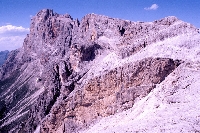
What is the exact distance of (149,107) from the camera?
3052cm

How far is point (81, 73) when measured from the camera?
60.5 m

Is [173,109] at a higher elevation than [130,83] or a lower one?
lower

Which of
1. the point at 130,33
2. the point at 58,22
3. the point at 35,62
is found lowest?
the point at 35,62

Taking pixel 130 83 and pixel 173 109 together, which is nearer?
pixel 173 109

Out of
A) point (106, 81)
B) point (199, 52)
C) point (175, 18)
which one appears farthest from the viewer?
point (175, 18)

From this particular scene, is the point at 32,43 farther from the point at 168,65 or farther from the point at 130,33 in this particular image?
the point at 168,65

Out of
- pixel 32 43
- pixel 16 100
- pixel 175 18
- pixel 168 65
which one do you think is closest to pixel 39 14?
pixel 32 43

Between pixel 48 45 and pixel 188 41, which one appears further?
pixel 48 45

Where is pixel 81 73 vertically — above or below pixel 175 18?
below

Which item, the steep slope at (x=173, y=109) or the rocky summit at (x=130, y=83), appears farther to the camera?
the rocky summit at (x=130, y=83)

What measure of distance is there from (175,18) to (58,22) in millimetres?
122022

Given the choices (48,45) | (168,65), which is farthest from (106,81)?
(48,45)

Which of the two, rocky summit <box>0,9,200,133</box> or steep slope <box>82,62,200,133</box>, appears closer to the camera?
steep slope <box>82,62,200,133</box>

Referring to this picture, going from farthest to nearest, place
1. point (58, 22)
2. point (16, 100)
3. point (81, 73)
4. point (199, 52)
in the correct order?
point (58, 22)
point (16, 100)
point (81, 73)
point (199, 52)
